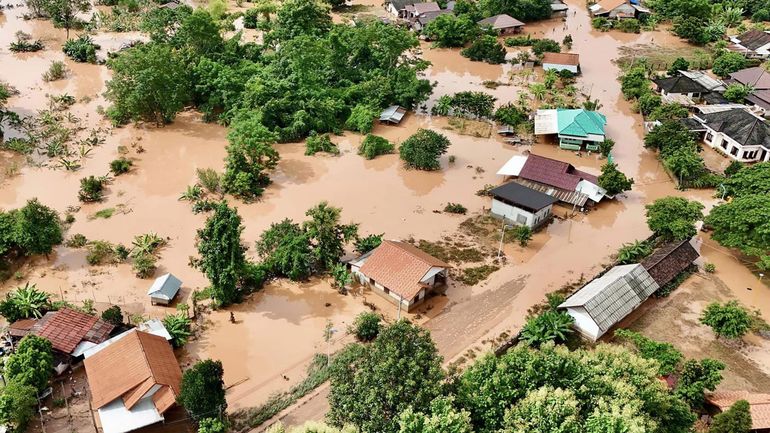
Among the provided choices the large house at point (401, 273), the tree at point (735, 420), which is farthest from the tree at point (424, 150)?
the tree at point (735, 420)

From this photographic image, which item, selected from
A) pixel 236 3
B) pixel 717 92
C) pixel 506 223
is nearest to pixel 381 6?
pixel 236 3

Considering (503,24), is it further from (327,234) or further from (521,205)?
(327,234)

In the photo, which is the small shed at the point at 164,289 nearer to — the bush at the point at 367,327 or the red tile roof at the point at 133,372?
the red tile roof at the point at 133,372

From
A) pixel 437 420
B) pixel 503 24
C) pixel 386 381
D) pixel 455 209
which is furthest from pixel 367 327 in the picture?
pixel 503 24

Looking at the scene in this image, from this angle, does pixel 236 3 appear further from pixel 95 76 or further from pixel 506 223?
pixel 506 223

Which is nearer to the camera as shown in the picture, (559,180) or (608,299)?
(608,299)

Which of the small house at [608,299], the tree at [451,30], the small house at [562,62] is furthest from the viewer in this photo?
the tree at [451,30]
